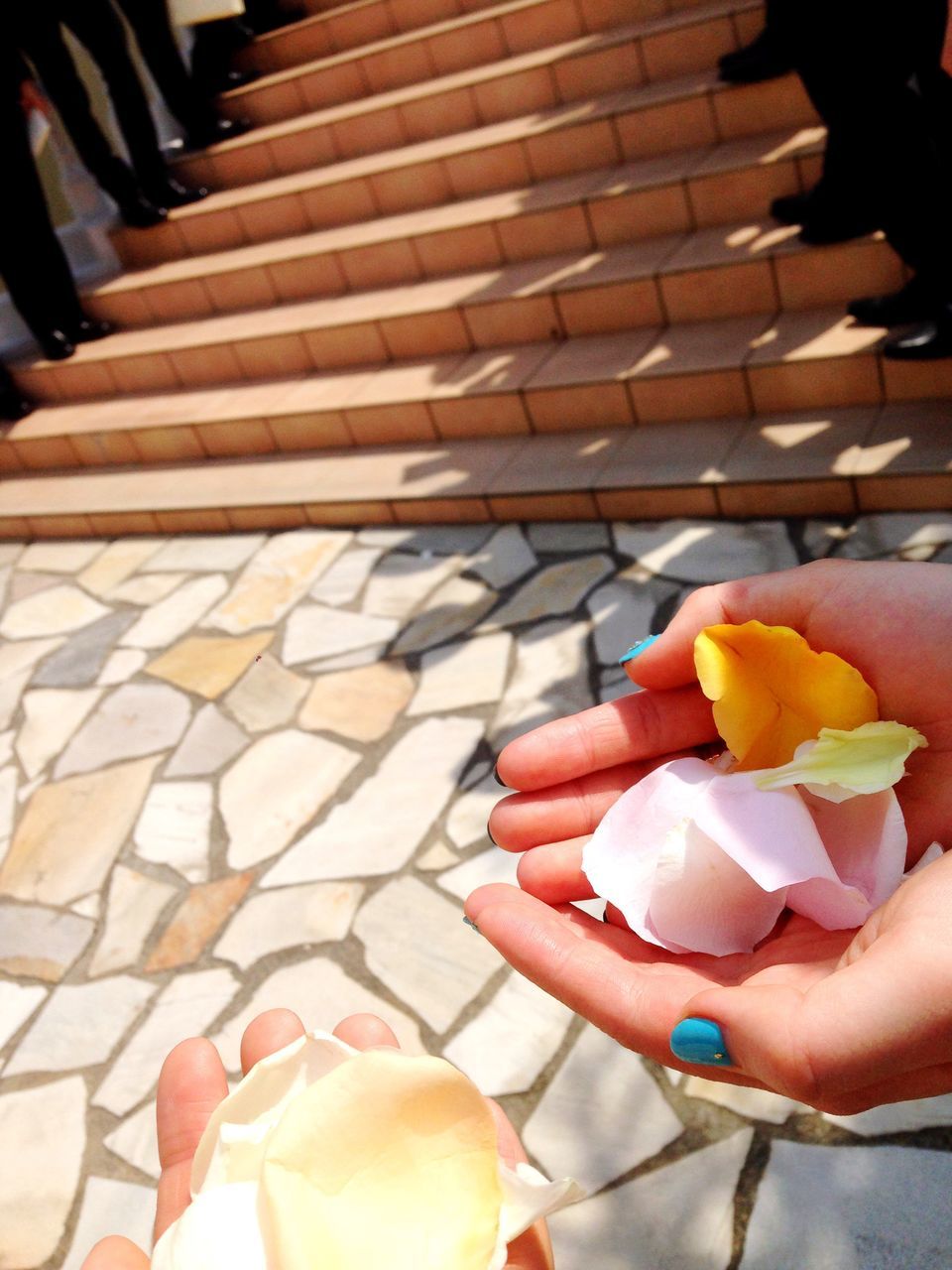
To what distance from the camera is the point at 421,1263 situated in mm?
1136

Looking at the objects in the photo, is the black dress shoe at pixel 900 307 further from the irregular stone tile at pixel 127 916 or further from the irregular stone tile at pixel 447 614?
the irregular stone tile at pixel 127 916

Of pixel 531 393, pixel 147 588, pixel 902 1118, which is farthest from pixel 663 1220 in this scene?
pixel 147 588

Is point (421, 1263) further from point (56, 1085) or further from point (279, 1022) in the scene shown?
point (56, 1085)

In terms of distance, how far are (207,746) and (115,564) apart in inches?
76.3

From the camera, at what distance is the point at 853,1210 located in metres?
1.94

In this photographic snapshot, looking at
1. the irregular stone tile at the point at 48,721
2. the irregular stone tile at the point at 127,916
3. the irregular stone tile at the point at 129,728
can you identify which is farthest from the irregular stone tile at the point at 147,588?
the irregular stone tile at the point at 127,916

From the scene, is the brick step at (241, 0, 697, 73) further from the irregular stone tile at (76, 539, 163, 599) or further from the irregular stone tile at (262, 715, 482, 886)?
the irregular stone tile at (262, 715, 482, 886)

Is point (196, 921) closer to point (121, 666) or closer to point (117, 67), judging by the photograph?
point (121, 666)

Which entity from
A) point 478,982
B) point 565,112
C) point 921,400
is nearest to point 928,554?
point 921,400

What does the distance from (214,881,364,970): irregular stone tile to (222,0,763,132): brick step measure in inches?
164

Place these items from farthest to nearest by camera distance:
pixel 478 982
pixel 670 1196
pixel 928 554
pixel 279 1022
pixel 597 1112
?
pixel 928 554
pixel 478 982
pixel 597 1112
pixel 670 1196
pixel 279 1022

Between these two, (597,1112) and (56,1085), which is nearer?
(597,1112)

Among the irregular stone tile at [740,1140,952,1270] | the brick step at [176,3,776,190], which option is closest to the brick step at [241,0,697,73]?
the brick step at [176,3,776,190]

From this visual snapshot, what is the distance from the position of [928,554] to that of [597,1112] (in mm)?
1908
